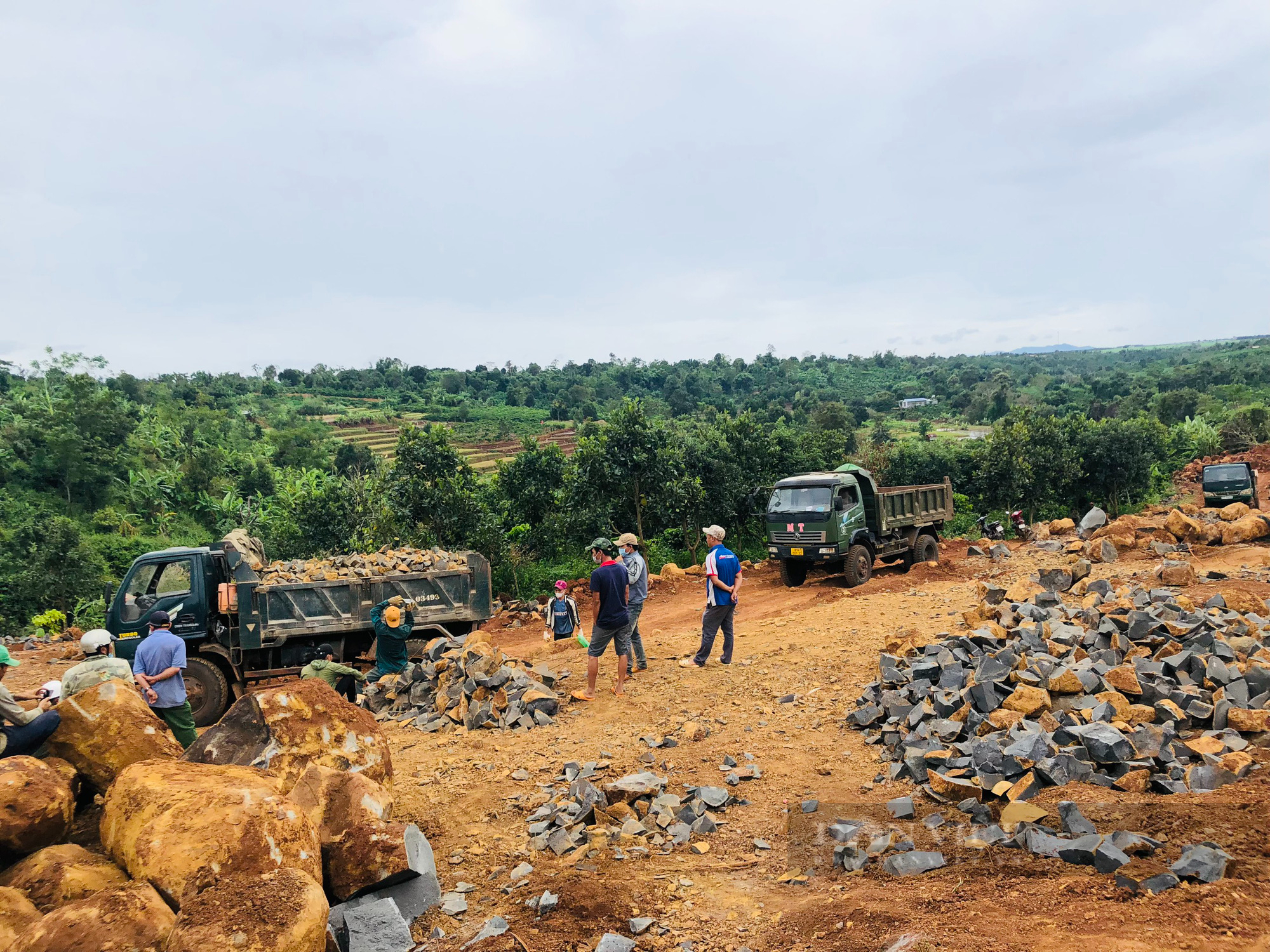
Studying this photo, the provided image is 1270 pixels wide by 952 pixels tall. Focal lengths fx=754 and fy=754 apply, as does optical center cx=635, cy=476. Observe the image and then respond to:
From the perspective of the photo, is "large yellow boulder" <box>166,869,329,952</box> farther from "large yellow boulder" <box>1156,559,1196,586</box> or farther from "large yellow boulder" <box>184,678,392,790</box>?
"large yellow boulder" <box>1156,559,1196,586</box>

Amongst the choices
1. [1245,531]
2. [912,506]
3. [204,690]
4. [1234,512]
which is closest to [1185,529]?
[1245,531]

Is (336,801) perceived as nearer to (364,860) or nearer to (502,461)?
(364,860)

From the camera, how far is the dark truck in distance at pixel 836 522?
1447cm

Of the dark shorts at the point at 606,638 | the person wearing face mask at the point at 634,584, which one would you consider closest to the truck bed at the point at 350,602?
the person wearing face mask at the point at 634,584

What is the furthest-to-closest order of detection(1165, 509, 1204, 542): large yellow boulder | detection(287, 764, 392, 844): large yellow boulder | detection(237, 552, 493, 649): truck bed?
1. detection(1165, 509, 1204, 542): large yellow boulder
2. detection(237, 552, 493, 649): truck bed
3. detection(287, 764, 392, 844): large yellow boulder

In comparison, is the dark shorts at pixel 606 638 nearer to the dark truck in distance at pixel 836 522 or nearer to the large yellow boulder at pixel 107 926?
the large yellow boulder at pixel 107 926

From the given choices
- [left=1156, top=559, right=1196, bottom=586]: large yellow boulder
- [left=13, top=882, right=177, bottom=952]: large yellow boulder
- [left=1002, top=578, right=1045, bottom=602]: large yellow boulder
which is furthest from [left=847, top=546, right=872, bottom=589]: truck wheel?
[left=13, top=882, right=177, bottom=952]: large yellow boulder

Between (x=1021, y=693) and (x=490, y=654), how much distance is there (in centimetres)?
528

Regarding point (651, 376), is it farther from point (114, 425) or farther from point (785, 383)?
point (114, 425)

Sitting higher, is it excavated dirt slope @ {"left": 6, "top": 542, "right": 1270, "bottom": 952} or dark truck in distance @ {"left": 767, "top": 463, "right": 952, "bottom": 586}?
dark truck in distance @ {"left": 767, "top": 463, "right": 952, "bottom": 586}

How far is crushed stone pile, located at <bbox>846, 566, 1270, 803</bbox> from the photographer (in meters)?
4.91

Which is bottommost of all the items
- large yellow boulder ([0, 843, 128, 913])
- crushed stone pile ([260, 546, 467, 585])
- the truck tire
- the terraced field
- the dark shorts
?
the truck tire

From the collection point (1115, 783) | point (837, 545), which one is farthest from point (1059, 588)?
point (1115, 783)

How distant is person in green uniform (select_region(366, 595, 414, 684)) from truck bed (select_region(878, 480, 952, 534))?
1035 centimetres
